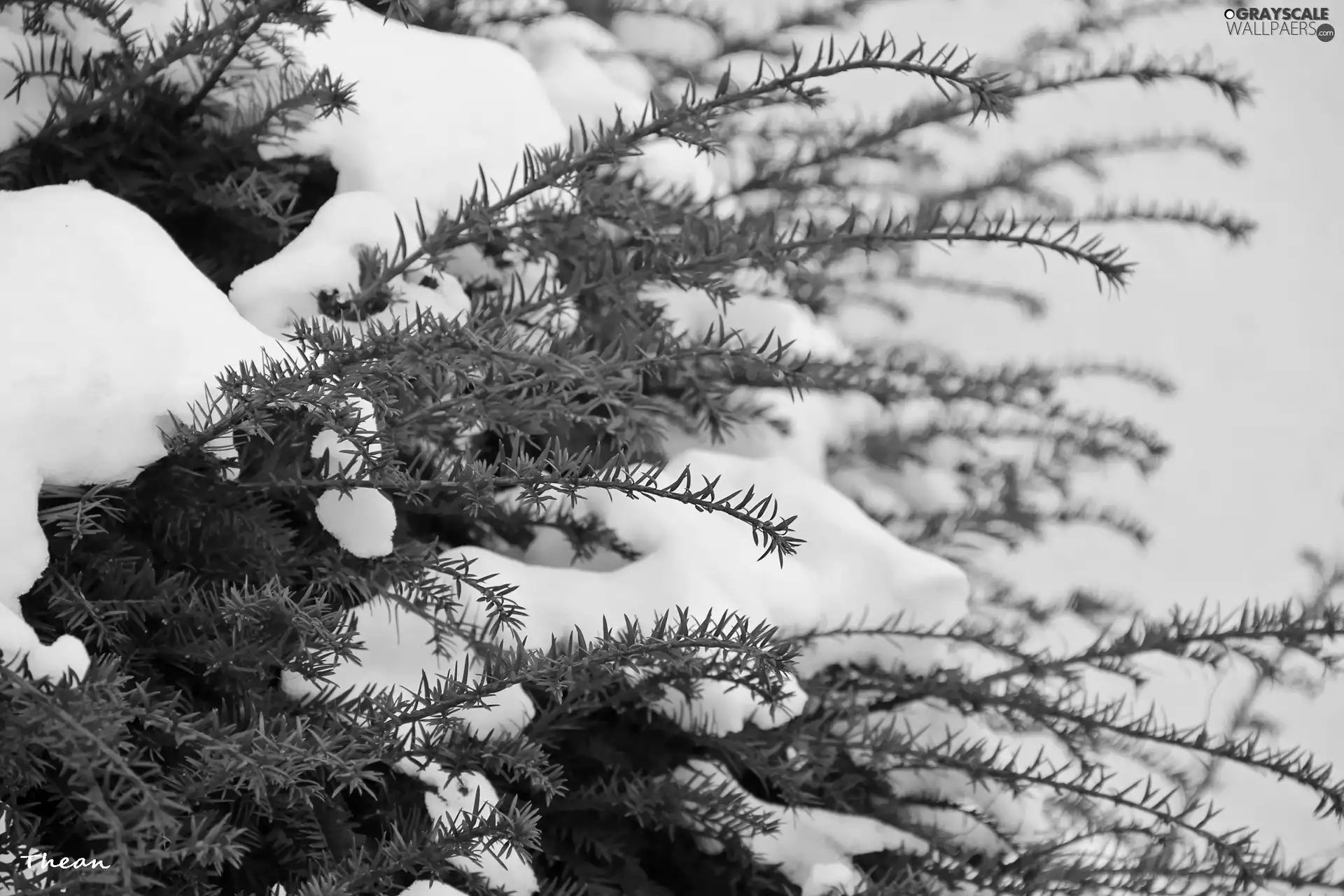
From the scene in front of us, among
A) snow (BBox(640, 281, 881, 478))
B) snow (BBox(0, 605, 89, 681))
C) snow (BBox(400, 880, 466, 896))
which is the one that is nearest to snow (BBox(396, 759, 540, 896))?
snow (BBox(400, 880, 466, 896))

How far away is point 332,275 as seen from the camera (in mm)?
486

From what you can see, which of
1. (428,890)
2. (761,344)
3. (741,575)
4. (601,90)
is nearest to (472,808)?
(428,890)

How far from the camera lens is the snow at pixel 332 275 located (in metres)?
0.48

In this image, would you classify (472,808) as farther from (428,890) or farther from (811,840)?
(811,840)

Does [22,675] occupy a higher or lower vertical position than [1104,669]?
lower

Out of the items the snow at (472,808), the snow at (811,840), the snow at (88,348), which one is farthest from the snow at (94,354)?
the snow at (811,840)

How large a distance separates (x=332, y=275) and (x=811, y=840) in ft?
1.27

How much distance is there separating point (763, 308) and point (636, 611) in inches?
10.1

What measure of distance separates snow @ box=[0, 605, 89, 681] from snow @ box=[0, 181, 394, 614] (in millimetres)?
28

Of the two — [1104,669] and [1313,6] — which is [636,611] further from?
[1313,6]

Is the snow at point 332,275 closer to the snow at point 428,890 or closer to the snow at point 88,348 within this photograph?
the snow at point 88,348

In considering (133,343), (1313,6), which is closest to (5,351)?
(133,343)

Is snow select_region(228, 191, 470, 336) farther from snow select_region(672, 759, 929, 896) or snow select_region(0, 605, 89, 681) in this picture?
snow select_region(672, 759, 929, 896)

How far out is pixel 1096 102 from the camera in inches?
70.8
